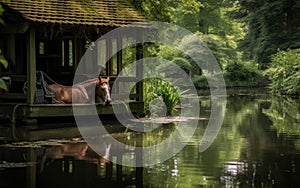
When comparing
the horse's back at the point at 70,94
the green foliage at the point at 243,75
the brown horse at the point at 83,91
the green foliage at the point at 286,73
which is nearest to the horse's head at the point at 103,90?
the brown horse at the point at 83,91

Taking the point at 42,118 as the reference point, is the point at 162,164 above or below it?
below

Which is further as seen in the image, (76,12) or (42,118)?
(76,12)

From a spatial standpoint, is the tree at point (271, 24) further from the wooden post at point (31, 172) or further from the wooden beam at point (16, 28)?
the wooden post at point (31, 172)

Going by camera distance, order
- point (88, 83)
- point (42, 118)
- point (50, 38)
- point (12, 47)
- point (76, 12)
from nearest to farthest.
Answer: point (12, 47) → point (42, 118) → point (50, 38) → point (76, 12) → point (88, 83)

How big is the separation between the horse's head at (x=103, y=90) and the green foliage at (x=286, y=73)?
19295 mm

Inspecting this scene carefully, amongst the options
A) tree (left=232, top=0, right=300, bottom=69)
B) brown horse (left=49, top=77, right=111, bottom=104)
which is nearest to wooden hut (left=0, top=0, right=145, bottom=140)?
brown horse (left=49, top=77, right=111, bottom=104)

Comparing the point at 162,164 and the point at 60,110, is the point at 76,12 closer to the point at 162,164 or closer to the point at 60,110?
the point at 60,110

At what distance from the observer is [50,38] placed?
1825 cm

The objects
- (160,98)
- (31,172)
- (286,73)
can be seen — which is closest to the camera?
(31,172)

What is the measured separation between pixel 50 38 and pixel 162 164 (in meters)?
9.27

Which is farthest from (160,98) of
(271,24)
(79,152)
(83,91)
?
(271,24)

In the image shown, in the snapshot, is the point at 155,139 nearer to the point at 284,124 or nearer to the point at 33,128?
the point at 33,128

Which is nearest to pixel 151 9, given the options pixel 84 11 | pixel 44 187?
pixel 84 11

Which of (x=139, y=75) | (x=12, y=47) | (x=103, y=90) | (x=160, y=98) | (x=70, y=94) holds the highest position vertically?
(x=12, y=47)
